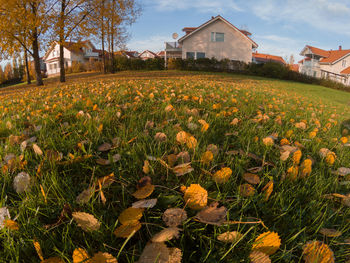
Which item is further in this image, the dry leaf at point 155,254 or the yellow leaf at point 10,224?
the yellow leaf at point 10,224

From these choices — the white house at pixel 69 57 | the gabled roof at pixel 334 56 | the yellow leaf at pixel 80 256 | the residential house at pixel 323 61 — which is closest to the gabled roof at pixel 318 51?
the residential house at pixel 323 61

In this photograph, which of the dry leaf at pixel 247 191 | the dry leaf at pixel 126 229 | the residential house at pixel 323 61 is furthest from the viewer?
the residential house at pixel 323 61

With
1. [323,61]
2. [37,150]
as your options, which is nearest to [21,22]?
[37,150]

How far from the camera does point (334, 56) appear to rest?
3722 centimetres

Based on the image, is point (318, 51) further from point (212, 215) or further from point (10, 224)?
point (10, 224)

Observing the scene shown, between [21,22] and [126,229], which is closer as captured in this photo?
[126,229]

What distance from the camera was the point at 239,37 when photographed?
2606cm

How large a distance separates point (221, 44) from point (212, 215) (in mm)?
28737

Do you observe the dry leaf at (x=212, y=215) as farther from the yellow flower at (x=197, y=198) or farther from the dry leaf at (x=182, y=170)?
the dry leaf at (x=182, y=170)

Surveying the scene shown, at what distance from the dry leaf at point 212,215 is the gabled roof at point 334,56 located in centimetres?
4666

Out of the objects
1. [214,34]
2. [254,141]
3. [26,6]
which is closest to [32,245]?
[254,141]

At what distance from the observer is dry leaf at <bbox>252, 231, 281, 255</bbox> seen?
658 millimetres

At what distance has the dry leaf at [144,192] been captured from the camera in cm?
85

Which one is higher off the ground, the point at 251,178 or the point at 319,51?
the point at 319,51
